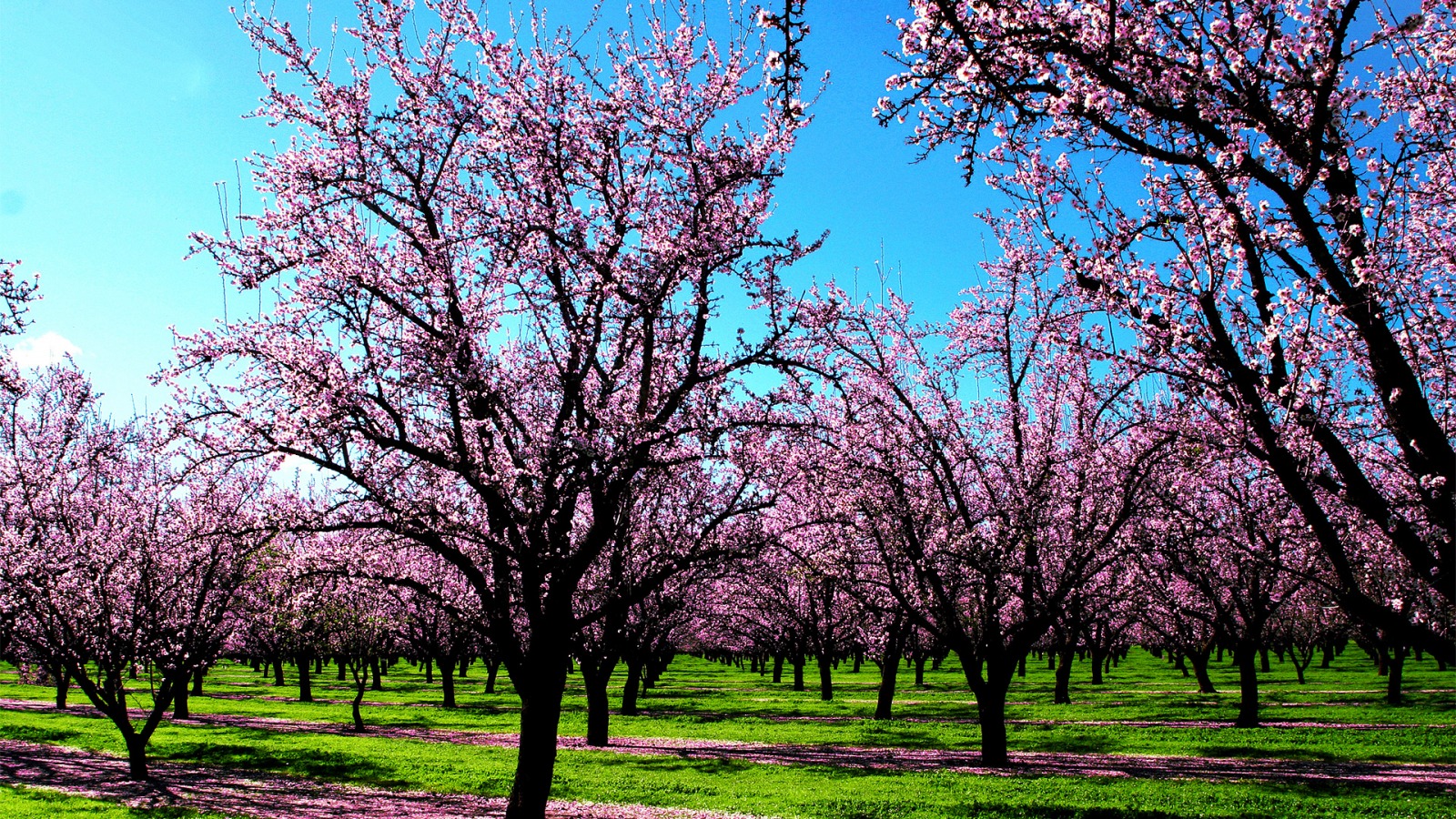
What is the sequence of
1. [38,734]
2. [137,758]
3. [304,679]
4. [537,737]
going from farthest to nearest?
[304,679]
[38,734]
[137,758]
[537,737]

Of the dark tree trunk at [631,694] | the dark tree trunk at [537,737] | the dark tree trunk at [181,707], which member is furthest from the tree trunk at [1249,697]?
the dark tree trunk at [181,707]

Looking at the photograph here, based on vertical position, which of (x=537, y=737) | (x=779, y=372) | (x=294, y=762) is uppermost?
(x=779, y=372)

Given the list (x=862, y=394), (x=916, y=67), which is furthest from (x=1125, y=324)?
(x=862, y=394)

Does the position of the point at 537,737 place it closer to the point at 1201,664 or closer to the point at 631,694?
the point at 631,694

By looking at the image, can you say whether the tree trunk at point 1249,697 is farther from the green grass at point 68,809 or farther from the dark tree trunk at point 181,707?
the dark tree trunk at point 181,707

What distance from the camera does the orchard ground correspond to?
16.9m

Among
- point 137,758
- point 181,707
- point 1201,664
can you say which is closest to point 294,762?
point 137,758

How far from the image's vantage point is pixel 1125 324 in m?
8.60

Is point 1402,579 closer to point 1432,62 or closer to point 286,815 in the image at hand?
point 1432,62

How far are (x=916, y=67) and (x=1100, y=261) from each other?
358 centimetres

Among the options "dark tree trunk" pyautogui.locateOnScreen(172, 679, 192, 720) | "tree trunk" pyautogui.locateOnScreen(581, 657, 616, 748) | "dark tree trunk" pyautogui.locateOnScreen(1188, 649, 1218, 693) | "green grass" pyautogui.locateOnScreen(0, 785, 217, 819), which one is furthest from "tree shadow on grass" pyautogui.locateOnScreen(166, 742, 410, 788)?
"dark tree trunk" pyautogui.locateOnScreen(1188, 649, 1218, 693)

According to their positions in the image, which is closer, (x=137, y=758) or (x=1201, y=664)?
(x=137, y=758)

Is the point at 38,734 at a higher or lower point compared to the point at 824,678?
higher

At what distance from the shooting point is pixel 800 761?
23.7 metres
